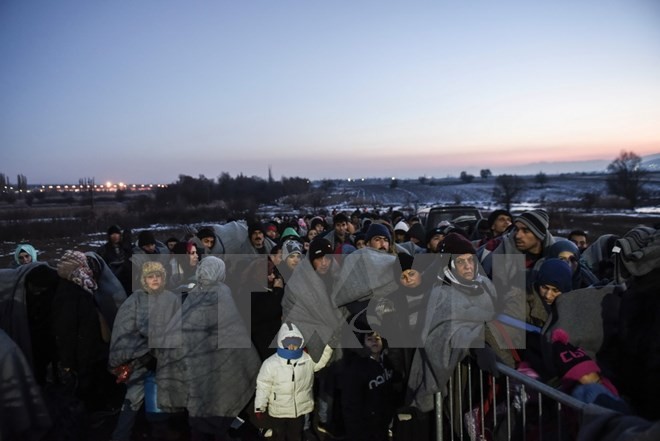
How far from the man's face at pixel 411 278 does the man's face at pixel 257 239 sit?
148 inches

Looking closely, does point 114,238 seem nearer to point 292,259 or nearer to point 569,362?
point 292,259

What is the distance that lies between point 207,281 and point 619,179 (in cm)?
6874

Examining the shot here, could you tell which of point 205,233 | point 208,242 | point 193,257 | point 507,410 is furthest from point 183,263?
point 507,410

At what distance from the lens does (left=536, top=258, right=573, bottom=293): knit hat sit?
3.27 meters

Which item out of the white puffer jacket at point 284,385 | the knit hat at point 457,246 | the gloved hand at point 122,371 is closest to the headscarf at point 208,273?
the white puffer jacket at point 284,385

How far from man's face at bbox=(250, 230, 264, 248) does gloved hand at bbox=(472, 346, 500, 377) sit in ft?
15.8

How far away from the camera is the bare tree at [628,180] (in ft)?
165

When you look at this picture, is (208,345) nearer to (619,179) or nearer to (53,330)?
(53,330)

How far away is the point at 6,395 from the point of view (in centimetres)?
320

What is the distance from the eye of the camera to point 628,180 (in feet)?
182

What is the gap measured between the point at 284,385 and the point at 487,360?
186 centimetres

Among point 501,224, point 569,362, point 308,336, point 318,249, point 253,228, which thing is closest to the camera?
point 569,362

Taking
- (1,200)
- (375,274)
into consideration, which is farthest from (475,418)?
(1,200)

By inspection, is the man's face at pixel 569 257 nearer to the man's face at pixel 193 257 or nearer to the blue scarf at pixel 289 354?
A: the blue scarf at pixel 289 354
